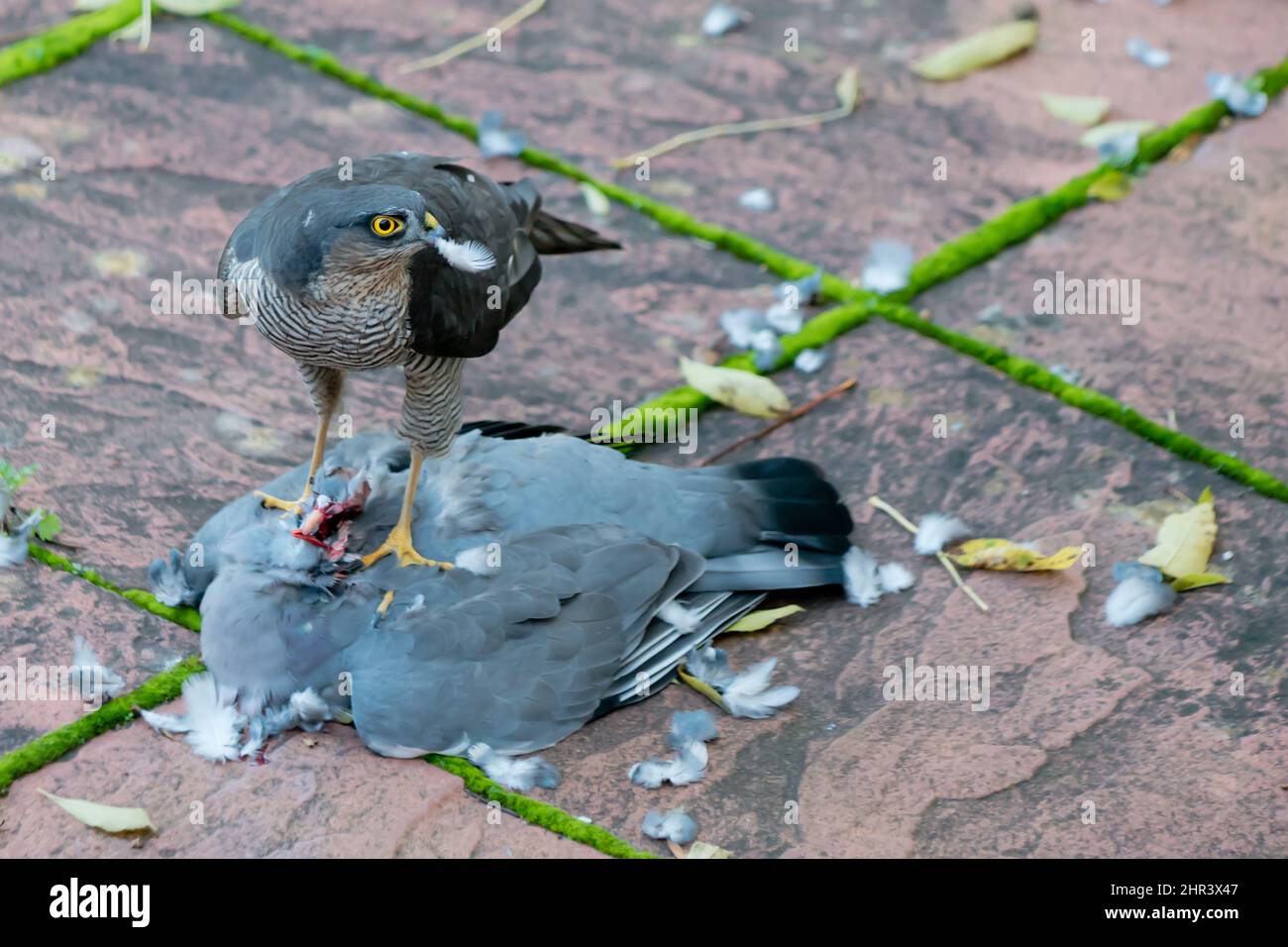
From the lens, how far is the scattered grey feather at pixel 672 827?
2.82 meters

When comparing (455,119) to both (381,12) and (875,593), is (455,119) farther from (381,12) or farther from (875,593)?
(875,593)

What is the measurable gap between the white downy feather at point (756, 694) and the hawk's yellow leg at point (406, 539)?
2.22 feet

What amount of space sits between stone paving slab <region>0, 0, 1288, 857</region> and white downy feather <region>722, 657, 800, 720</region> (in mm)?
34

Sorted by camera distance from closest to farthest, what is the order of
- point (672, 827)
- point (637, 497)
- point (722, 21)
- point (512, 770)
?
point (672, 827), point (512, 770), point (637, 497), point (722, 21)

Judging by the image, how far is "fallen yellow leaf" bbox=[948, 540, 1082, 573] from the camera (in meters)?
3.46

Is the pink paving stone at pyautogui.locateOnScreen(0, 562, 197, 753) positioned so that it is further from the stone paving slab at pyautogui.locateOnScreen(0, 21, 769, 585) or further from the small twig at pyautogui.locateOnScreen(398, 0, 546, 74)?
the small twig at pyautogui.locateOnScreen(398, 0, 546, 74)

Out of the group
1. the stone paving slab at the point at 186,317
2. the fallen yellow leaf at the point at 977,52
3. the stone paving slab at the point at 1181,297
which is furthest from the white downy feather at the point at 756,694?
the fallen yellow leaf at the point at 977,52

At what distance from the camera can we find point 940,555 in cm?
355

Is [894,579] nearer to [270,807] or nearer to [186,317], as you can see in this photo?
[270,807]

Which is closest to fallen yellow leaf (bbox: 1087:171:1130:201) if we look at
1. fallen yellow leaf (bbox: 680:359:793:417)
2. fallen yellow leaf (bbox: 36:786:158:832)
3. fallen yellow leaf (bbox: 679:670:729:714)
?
fallen yellow leaf (bbox: 680:359:793:417)

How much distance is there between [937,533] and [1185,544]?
0.57m

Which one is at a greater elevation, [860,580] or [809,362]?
[809,362]

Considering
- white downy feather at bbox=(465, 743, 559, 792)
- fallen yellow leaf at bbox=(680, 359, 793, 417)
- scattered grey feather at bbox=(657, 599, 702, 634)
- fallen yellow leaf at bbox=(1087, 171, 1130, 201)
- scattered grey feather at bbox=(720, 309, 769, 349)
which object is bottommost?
white downy feather at bbox=(465, 743, 559, 792)

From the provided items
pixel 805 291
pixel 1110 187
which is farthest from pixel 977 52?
pixel 805 291
